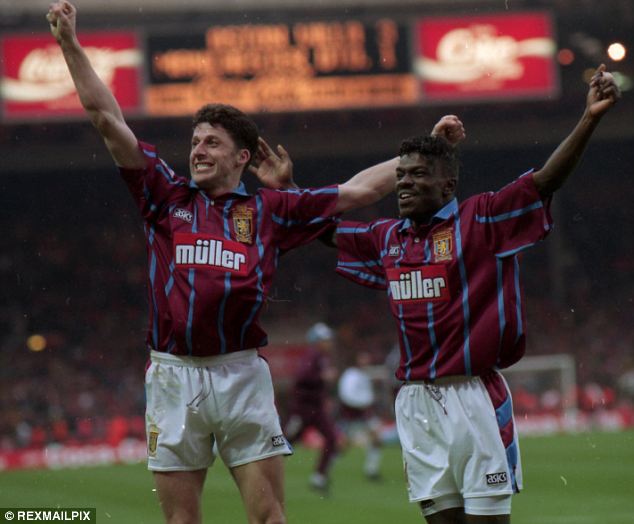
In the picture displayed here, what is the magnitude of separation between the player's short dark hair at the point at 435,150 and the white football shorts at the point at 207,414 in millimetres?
1034

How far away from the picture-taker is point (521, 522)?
328 inches

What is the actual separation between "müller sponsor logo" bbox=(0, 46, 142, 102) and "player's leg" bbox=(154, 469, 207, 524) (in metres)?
12.8

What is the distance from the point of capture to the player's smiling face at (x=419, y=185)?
14.1 ft

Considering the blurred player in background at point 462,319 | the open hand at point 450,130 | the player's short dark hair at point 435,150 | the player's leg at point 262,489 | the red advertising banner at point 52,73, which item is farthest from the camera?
the red advertising banner at point 52,73

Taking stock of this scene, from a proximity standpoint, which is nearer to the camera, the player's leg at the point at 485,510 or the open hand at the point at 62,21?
the player's leg at the point at 485,510

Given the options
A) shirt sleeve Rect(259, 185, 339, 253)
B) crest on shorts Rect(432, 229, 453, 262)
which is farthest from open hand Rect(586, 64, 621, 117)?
shirt sleeve Rect(259, 185, 339, 253)

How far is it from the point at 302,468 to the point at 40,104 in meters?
7.26

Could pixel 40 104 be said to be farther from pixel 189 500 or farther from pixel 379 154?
pixel 189 500

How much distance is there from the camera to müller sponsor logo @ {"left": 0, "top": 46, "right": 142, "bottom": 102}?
16719 millimetres

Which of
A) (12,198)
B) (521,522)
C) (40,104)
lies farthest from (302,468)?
(12,198)

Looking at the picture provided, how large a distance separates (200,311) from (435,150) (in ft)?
3.59

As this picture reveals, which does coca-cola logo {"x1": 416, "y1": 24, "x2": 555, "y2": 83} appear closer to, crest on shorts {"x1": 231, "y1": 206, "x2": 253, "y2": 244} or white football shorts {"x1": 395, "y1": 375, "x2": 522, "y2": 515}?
crest on shorts {"x1": 231, "y1": 206, "x2": 253, "y2": 244}

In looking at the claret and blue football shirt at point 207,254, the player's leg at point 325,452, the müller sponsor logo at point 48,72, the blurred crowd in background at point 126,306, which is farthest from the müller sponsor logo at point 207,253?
the blurred crowd in background at point 126,306

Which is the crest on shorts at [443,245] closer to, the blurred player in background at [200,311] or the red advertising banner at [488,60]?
the blurred player in background at [200,311]
